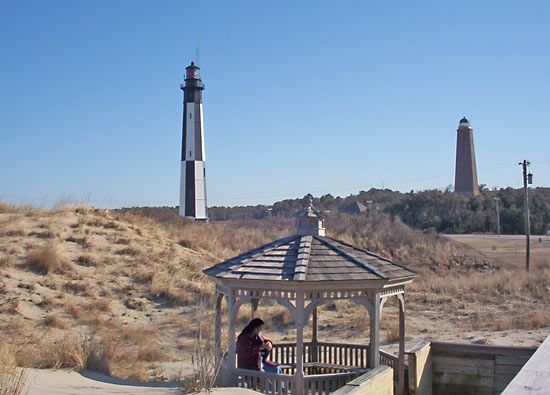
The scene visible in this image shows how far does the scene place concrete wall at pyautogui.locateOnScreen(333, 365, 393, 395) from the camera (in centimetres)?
764

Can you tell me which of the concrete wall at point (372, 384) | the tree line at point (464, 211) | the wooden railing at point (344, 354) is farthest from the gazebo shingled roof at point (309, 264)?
the tree line at point (464, 211)

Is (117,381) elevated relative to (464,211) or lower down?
lower down

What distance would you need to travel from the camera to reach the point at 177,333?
58.2ft

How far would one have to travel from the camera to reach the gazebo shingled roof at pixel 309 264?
361 inches

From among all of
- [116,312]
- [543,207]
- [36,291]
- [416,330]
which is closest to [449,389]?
[416,330]

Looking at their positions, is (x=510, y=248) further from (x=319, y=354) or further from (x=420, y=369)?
(x=420, y=369)

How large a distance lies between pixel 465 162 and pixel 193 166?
35.1 metres

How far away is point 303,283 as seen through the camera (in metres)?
8.93

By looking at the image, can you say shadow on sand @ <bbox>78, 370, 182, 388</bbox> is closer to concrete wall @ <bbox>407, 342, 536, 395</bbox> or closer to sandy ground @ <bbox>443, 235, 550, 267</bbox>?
concrete wall @ <bbox>407, 342, 536, 395</bbox>

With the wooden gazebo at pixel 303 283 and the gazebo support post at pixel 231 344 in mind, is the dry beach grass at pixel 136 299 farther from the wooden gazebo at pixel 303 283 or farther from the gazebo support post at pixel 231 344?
the wooden gazebo at pixel 303 283

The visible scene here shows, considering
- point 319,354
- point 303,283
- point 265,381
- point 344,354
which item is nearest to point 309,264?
point 303,283

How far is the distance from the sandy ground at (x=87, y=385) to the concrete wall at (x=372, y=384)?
173 centimetres

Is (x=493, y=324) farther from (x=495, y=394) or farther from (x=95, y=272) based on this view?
(x=95, y=272)

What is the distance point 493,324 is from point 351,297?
33.5 feet
